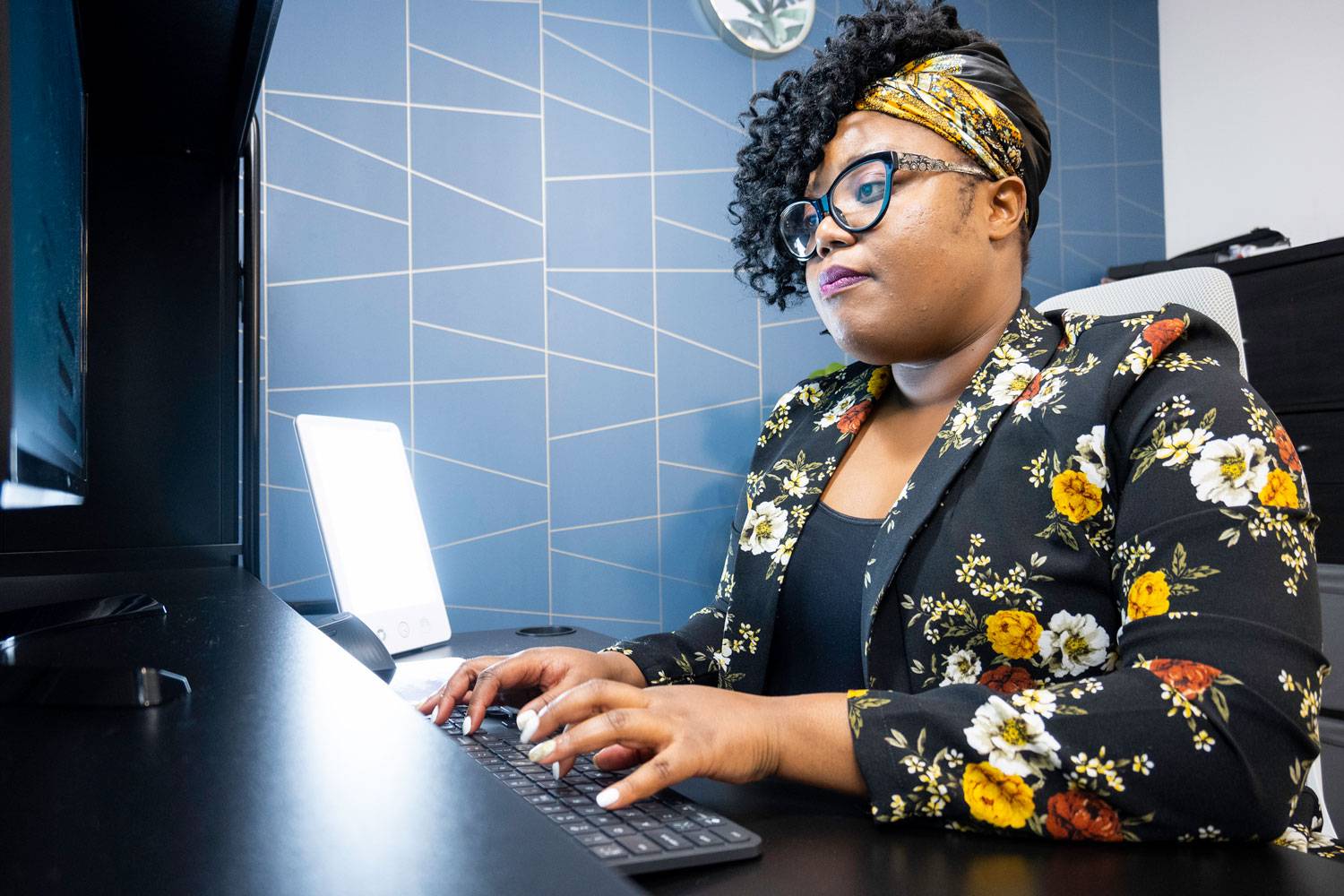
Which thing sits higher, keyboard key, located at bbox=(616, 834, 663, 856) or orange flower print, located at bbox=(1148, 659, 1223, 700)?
orange flower print, located at bbox=(1148, 659, 1223, 700)

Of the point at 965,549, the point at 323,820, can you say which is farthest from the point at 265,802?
the point at 965,549

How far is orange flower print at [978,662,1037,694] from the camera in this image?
0.88 metres

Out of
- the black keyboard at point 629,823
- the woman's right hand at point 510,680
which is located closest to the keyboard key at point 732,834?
the black keyboard at point 629,823

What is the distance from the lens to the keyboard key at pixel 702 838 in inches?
20.3

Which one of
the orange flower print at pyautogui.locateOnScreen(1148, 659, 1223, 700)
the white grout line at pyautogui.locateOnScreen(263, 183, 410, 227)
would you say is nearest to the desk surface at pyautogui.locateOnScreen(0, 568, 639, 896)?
the orange flower print at pyautogui.locateOnScreen(1148, 659, 1223, 700)

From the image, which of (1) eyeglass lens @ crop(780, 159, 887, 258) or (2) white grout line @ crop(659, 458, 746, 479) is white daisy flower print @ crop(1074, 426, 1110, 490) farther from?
(2) white grout line @ crop(659, 458, 746, 479)

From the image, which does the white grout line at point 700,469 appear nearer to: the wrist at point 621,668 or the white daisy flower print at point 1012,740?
the wrist at point 621,668

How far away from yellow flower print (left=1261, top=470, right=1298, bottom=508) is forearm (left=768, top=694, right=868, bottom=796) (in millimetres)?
376

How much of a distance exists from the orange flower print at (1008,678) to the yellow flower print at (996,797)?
275 millimetres

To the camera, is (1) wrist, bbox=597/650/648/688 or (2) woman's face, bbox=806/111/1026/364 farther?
(2) woman's face, bbox=806/111/1026/364

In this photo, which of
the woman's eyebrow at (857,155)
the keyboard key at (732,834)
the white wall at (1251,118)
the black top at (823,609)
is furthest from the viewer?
the white wall at (1251,118)

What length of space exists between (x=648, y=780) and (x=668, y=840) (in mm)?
60

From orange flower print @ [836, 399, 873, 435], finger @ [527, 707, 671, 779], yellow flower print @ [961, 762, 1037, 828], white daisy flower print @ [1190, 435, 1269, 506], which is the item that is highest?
orange flower print @ [836, 399, 873, 435]

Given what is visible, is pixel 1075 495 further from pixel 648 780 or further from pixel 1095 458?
pixel 648 780
